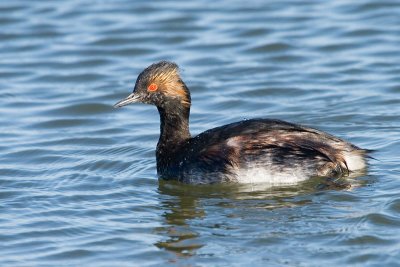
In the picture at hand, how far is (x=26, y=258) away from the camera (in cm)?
834

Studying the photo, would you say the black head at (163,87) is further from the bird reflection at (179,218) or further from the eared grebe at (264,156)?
the bird reflection at (179,218)

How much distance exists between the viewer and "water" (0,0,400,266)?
8.38 metres

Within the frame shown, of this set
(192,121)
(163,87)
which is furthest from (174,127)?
(192,121)

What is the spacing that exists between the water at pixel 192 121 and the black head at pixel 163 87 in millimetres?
756

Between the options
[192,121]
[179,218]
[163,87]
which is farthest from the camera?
[192,121]

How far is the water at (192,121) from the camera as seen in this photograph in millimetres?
8383

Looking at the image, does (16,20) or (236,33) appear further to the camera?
(16,20)

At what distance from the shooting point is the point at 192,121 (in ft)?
40.9

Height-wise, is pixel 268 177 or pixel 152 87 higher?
pixel 152 87

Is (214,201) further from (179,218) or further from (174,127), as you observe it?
(174,127)

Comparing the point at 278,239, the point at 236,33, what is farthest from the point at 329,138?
the point at 236,33

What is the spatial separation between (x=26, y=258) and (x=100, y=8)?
9.95m

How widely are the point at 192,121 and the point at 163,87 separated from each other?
1.90 m

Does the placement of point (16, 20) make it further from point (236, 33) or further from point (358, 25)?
point (358, 25)
